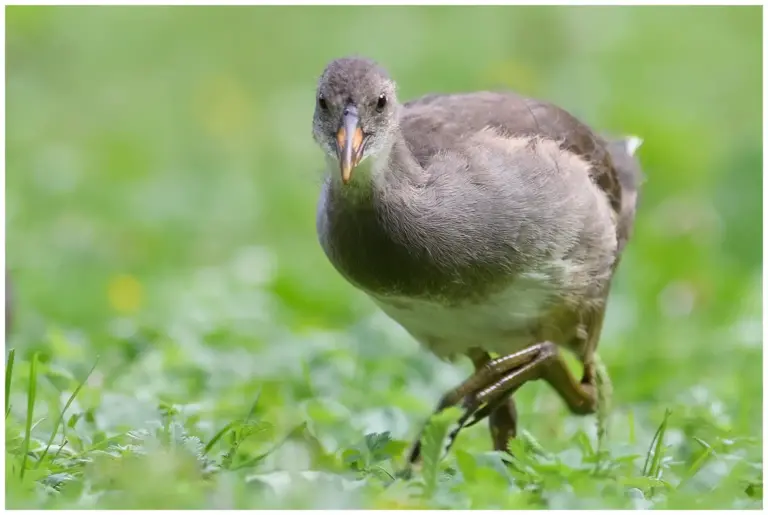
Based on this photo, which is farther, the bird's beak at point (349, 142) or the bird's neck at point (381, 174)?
the bird's neck at point (381, 174)

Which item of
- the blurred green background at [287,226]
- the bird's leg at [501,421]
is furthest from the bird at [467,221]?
the blurred green background at [287,226]

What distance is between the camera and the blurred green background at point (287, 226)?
5.23 meters

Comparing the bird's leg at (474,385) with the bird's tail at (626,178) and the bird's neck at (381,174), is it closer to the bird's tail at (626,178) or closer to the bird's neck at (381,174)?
the bird's neck at (381,174)

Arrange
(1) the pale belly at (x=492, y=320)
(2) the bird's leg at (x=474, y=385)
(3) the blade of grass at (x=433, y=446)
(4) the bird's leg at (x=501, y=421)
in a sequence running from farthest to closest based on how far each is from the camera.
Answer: (4) the bird's leg at (x=501, y=421)
(1) the pale belly at (x=492, y=320)
(2) the bird's leg at (x=474, y=385)
(3) the blade of grass at (x=433, y=446)

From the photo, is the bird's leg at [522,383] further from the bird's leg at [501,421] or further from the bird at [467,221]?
the bird's leg at [501,421]

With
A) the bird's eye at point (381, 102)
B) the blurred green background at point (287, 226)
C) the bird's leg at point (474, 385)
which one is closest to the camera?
the bird's eye at point (381, 102)

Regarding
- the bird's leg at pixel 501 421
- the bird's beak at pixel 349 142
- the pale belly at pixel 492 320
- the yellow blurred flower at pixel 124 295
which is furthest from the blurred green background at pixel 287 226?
the bird's beak at pixel 349 142

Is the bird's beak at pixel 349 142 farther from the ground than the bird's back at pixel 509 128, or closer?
closer

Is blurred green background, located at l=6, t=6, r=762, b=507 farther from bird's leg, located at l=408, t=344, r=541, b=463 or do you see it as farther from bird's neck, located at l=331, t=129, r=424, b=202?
bird's neck, located at l=331, t=129, r=424, b=202

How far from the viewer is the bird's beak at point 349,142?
13.9 feet

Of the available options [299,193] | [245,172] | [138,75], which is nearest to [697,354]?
[299,193]

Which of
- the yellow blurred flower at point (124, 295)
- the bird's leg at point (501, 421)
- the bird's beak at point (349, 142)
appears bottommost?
the bird's leg at point (501, 421)

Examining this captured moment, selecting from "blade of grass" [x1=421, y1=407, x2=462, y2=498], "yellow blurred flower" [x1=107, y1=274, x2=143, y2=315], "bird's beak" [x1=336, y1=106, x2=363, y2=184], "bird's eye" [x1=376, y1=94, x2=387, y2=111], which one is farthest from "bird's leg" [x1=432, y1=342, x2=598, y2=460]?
"yellow blurred flower" [x1=107, y1=274, x2=143, y2=315]

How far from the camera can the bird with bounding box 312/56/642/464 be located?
4477 millimetres
